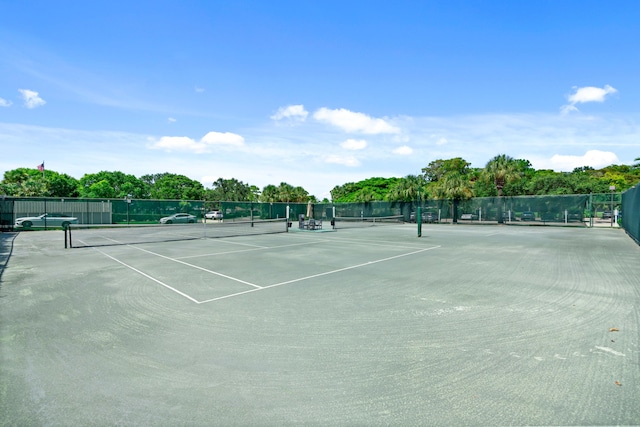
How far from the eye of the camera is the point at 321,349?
425 centimetres

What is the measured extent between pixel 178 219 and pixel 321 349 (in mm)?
33826

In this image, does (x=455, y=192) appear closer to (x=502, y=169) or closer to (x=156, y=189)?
(x=502, y=169)

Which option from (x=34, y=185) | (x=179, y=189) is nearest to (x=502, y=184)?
(x=34, y=185)

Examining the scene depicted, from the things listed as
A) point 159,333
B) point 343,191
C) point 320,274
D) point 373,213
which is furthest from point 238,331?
point 343,191

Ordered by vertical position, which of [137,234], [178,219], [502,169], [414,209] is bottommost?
[137,234]

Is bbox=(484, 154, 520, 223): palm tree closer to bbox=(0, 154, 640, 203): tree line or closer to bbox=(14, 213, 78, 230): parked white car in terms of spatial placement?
bbox=(0, 154, 640, 203): tree line

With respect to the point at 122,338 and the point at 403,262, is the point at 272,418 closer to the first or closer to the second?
Answer: the point at 122,338

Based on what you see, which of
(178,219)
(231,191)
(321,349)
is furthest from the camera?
(231,191)

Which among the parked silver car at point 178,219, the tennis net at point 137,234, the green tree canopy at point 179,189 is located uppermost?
the green tree canopy at point 179,189

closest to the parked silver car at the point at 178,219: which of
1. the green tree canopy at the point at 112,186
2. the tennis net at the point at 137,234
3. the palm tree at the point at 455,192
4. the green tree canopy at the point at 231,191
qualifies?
the tennis net at the point at 137,234

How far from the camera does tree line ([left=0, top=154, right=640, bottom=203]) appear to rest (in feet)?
137

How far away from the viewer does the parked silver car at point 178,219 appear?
1323 inches

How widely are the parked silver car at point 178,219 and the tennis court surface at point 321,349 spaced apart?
84.5 feet

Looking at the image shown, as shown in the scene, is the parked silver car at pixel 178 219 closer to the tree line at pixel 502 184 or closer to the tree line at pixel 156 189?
the tree line at pixel 502 184
